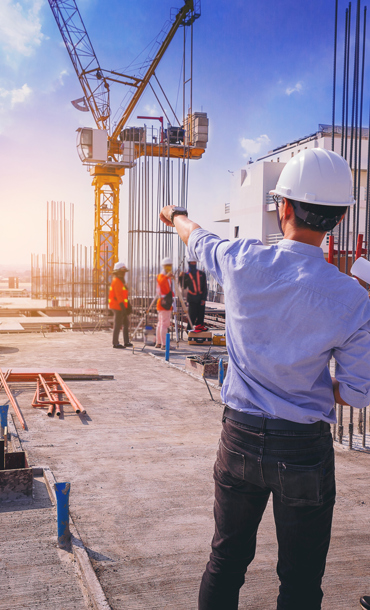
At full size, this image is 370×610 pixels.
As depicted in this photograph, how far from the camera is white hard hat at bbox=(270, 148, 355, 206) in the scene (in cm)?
178

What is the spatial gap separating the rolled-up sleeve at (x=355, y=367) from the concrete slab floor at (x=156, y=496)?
4.84 ft

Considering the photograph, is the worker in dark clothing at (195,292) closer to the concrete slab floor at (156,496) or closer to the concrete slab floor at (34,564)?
the concrete slab floor at (156,496)

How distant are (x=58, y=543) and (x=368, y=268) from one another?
2.32m

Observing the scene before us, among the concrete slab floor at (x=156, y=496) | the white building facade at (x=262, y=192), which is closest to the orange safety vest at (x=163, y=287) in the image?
the concrete slab floor at (x=156, y=496)

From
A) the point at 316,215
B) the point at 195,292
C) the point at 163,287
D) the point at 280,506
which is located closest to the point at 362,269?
the point at 316,215

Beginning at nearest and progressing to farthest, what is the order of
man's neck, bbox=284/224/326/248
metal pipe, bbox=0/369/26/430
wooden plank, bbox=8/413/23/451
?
1. man's neck, bbox=284/224/326/248
2. wooden plank, bbox=8/413/23/451
3. metal pipe, bbox=0/369/26/430

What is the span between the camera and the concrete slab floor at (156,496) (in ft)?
9.09

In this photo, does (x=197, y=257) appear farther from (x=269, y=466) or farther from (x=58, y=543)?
(x=58, y=543)

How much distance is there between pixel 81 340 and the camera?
12.8m

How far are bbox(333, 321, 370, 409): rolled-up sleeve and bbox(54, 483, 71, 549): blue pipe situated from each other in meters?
1.93

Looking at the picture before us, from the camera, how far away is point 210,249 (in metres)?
1.88

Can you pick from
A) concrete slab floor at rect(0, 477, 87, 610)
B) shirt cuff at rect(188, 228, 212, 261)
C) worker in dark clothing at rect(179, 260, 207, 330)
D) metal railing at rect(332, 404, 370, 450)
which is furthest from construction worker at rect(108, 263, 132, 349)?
shirt cuff at rect(188, 228, 212, 261)

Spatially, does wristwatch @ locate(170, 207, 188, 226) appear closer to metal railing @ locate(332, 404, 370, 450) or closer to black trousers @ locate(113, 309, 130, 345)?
metal railing @ locate(332, 404, 370, 450)

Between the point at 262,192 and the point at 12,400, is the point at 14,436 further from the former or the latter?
the point at 262,192
